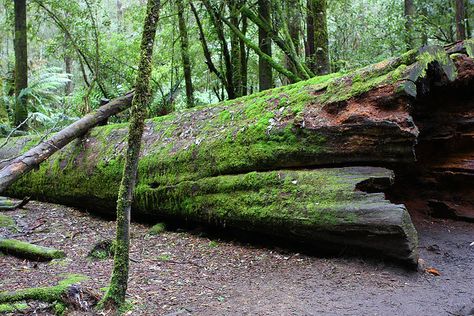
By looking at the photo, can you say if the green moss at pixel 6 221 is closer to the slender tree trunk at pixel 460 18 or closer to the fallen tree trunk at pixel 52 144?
the fallen tree trunk at pixel 52 144

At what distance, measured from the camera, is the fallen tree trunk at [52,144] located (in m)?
6.90

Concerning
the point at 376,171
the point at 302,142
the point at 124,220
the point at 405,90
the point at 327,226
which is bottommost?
the point at 327,226

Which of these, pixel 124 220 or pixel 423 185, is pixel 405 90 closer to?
pixel 423 185

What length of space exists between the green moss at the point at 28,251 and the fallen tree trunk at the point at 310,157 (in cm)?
199

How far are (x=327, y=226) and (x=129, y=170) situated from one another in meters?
2.52

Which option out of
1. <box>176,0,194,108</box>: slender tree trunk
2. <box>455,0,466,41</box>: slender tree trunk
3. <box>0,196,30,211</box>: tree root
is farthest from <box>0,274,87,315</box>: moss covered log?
<box>455,0,466,41</box>: slender tree trunk

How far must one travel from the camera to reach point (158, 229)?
702 centimetres

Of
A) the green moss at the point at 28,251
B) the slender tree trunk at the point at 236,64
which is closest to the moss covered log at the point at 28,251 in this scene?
the green moss at the point at 28,251

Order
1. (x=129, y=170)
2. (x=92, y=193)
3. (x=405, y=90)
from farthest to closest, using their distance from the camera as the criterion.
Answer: (x=92, y=193)
(x=405, y=90)
(x=129, y=170)

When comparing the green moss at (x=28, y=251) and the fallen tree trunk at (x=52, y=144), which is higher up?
the fallen tree trunk at (x=52, y=144)

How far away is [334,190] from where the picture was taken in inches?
196

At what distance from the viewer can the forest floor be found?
12.5ft

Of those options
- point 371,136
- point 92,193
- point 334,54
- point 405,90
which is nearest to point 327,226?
point 371,136

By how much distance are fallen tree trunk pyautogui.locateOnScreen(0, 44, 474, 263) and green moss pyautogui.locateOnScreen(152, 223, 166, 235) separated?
20 centimetres
